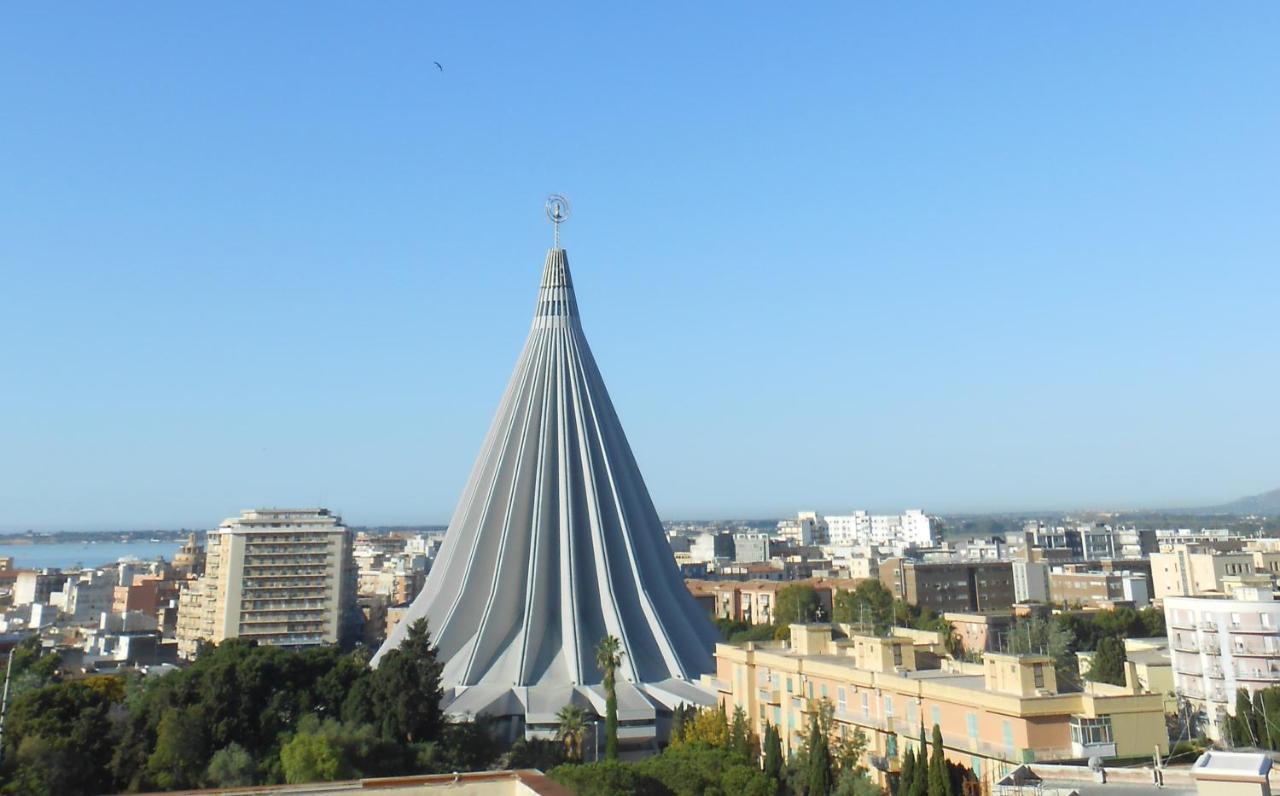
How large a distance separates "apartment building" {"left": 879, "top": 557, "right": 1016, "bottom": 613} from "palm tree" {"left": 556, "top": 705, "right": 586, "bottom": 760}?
1250 inches

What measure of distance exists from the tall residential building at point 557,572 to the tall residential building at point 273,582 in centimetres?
2100

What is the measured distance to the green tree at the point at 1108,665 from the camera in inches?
1171

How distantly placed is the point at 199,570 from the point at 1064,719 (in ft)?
272

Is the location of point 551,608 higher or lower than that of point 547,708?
higher

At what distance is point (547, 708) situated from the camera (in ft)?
90.4

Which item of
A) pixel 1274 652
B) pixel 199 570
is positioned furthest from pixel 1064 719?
pixel 199 570

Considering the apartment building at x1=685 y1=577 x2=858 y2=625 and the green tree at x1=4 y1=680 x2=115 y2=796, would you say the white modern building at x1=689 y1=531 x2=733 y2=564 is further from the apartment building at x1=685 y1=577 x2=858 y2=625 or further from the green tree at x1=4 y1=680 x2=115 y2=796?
the green tree at x1=4 y1=680 x2=115 y2=796

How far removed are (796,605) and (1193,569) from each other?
650 inches

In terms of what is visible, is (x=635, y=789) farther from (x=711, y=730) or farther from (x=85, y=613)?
(x=85, y=613)

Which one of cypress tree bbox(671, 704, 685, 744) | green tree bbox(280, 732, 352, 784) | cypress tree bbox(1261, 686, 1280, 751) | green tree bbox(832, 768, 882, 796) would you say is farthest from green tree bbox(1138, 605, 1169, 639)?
green tree bbox(280, 732, 352, 784)

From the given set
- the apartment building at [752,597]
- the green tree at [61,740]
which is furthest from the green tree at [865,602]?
the green tree at [61,740]

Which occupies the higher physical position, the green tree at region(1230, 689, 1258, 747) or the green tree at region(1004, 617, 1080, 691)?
the green tree at region(1004, 617, 1080, 691)

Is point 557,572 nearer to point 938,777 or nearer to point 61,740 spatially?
point 61,740

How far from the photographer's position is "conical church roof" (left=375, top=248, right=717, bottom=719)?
3006 centimetres
